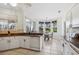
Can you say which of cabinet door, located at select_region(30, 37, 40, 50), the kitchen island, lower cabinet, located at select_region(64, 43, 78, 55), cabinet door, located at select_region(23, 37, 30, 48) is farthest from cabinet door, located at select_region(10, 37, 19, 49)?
lower cabinet, located at select_region(64, 43, 78, 55)

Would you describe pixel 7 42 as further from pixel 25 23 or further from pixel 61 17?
pixel 61 17

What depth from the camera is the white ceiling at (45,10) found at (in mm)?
1966

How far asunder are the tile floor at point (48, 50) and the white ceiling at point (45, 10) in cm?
46

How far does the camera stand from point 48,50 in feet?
6.49

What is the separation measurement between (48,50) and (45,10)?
70 cm

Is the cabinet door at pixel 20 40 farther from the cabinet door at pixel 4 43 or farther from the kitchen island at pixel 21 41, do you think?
the cabinet door at pixel 4 43

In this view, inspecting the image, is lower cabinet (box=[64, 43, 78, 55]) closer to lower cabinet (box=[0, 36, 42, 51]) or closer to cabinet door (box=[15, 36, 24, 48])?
lower cabinet (box=[0, 36, 42, 51])

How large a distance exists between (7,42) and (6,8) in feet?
1.93

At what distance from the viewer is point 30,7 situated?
6.55 ft

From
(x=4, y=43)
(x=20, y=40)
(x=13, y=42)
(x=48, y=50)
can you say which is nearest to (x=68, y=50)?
(x=48, y=50)

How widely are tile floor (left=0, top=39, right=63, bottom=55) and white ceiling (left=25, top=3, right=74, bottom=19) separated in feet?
1.52

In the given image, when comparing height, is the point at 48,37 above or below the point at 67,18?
below
